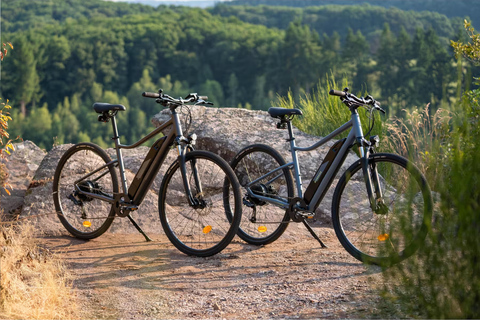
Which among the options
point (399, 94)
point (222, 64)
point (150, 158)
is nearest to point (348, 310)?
point (150, 158)

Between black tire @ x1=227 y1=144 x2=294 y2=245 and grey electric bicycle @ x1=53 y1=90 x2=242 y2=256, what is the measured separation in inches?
8.1

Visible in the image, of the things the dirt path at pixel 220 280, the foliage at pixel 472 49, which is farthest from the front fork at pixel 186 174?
the foliage at pixel 472 49

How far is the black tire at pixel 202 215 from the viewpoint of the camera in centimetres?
401

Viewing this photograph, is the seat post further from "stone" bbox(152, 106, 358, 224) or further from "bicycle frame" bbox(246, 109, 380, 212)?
"stone" bbox(152, 106, 358, 224)

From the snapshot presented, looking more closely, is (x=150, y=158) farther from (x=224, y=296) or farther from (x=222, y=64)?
(x=222, y=64)

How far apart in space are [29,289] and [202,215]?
1.38 m

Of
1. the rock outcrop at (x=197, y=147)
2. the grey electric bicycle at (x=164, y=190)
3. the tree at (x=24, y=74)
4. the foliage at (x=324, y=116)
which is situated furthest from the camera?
the tree at (x=24, y=74)

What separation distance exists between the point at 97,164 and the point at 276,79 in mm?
75585

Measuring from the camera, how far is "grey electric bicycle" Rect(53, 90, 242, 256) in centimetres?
414

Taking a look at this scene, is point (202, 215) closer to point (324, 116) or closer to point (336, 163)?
point (336, 163)

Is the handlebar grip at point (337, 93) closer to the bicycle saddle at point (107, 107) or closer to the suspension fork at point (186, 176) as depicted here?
the suspension fork at point (186, 176)

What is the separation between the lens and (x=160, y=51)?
90062mm

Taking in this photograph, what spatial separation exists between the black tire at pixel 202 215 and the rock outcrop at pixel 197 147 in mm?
686

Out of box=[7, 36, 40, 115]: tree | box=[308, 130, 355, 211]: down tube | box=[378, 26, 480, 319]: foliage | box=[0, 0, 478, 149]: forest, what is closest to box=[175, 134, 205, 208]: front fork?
box=[308, 130, 355, 211]: down tube
